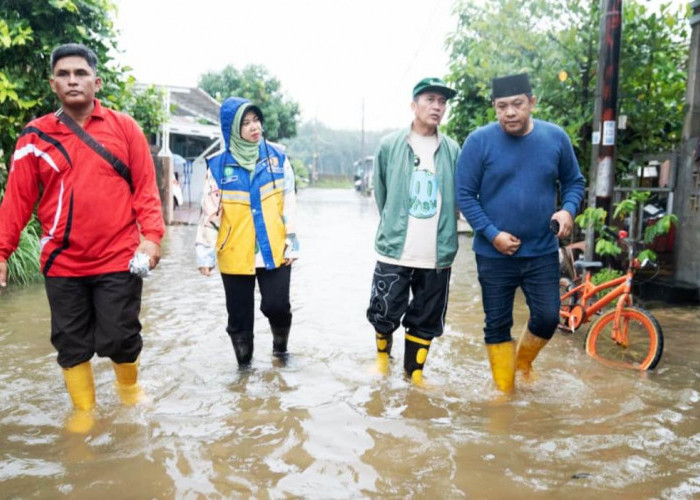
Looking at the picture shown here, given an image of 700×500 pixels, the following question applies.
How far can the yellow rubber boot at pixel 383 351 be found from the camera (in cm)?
445

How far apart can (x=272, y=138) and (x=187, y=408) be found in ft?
118

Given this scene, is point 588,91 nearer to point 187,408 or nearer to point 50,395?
point 187,408

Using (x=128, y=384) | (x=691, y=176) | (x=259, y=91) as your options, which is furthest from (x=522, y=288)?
(x=259, y=91)

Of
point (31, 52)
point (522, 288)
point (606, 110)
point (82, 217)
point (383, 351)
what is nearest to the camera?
point (82, 217)

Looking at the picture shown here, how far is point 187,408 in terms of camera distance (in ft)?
12.4

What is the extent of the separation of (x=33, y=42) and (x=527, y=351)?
6.37 m

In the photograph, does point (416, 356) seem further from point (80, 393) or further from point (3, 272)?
point (3, 272)

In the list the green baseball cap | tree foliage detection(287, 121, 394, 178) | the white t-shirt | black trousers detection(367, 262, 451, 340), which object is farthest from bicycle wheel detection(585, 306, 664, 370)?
tree foliage detection(287, 121, 394, 178)

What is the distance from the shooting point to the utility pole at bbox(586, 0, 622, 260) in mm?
6074

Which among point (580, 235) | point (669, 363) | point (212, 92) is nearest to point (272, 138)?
point (212, 92)

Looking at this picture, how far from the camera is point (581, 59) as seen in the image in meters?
7.08

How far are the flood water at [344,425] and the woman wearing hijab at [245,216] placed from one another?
68 cm

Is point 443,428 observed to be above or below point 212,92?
below

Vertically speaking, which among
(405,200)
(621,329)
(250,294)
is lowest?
(621,329)
